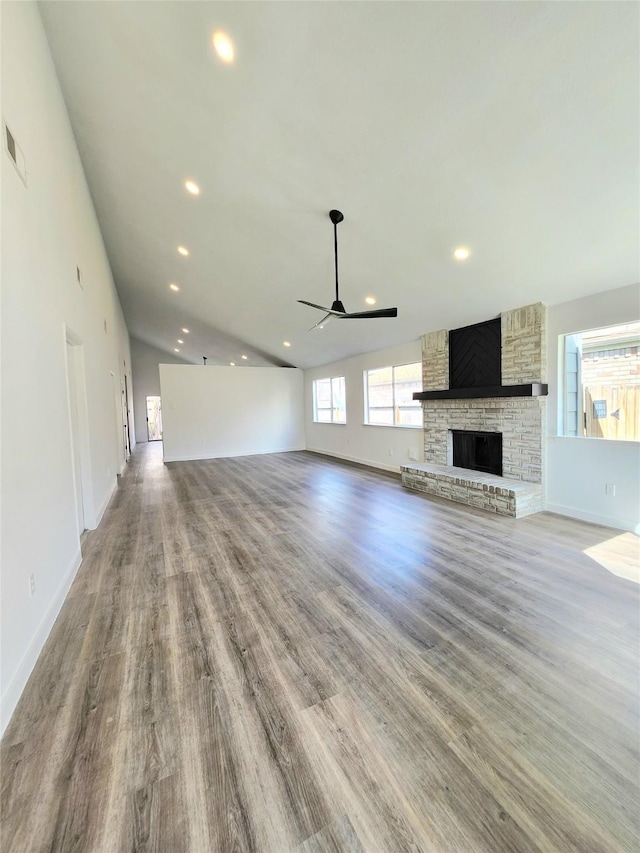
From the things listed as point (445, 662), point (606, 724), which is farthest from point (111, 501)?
point (606, 724)

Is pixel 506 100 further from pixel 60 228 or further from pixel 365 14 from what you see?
pixel 60 228

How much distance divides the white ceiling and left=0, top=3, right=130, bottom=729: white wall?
0.69m

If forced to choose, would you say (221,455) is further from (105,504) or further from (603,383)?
(603,383)

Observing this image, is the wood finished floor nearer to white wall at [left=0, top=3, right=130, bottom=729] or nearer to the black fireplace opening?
white wall at [left=0, top=3, right=130, bottom=729]

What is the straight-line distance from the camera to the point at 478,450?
5.20m

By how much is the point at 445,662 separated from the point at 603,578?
5.61 feet

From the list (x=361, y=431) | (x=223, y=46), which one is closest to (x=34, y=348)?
(x=223, y=46)

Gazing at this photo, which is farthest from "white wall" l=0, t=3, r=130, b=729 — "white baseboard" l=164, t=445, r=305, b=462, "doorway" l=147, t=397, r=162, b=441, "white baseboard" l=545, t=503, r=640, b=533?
"doorway" l=147, t=397, r=162, b=441

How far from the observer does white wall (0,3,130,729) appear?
66.1 inches

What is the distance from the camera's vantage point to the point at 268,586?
8.52ft

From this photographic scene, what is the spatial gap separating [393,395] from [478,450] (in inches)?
88.8

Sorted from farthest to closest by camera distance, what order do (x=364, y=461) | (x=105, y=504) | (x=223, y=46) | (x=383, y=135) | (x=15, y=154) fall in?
(x=364, y=461) → (x=105, y=504) → (x=383, y=135) → (x=223, y=46) → (x=15, y=154)

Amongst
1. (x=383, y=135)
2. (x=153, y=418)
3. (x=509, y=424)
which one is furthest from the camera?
(x=153, y=418)

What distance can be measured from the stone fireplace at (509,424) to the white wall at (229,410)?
5453 millimetres
